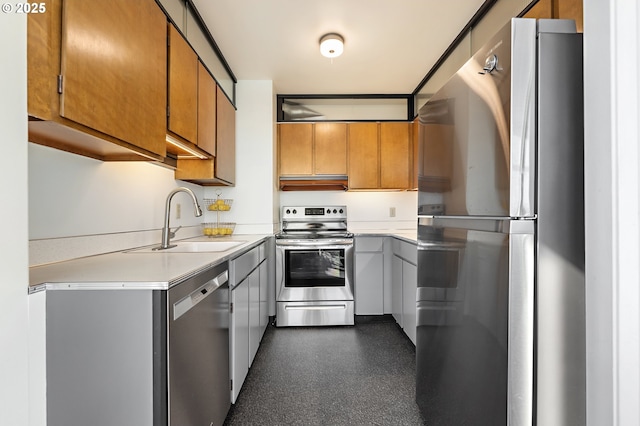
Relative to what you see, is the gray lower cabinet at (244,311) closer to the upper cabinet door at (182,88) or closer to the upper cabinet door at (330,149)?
the upper cabinet door at (182,88)

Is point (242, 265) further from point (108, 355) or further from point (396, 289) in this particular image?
point (396, 289)

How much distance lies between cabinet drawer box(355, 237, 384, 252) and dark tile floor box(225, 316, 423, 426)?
799 millimetres

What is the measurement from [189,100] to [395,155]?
2.27 metres

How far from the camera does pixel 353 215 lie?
3.73 m

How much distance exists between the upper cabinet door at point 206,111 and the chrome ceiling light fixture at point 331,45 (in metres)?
0.88

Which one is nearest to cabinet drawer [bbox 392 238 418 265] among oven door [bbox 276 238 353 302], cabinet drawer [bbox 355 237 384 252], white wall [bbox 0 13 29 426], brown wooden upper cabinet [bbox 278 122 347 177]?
cabinet drawer [bbox 355 237 384 252]

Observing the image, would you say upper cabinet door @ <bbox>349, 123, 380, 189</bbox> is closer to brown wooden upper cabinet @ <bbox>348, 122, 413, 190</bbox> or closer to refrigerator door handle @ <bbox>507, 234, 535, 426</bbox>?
brown wooden upper cabinet @ <bbox>348, 122, 413, 190</bbox>

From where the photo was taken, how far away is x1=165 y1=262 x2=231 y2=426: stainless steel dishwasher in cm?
98

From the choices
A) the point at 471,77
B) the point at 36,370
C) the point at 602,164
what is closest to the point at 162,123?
the point at 36,370

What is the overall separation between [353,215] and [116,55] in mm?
2865

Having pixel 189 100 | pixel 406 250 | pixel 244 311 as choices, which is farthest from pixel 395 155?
pixel 244 311

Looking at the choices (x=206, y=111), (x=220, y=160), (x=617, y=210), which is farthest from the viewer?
(x=220, y=160)

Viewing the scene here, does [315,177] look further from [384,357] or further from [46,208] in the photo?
[46,208]

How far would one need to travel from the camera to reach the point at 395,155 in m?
3.50
